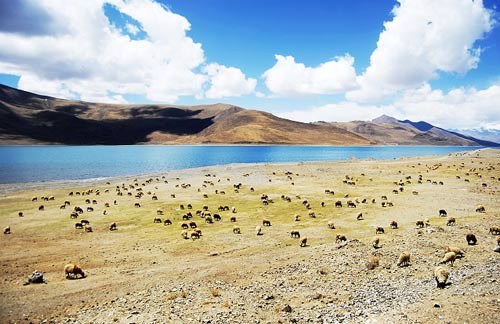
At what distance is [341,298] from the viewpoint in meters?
18.1

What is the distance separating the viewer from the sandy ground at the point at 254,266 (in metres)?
16.9

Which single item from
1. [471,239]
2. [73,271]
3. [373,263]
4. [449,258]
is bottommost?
[73,271]

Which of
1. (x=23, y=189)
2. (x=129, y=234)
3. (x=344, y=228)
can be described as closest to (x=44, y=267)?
(x=129, y=234)

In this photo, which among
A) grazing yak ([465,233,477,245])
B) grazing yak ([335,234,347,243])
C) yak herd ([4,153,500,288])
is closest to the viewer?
yak herd ([4,153,500,288])

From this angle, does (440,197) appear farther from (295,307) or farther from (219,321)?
(219,321)

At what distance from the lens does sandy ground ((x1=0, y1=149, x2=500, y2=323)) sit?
55.4ft

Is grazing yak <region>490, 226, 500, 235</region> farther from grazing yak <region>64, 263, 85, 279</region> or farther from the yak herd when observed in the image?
grazing yak <region>64, 263, 85, 279</region>

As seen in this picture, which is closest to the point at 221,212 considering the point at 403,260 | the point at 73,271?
the point at 73,271

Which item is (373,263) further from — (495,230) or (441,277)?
(495,230)

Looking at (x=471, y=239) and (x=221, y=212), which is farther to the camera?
(x=221, y=212)

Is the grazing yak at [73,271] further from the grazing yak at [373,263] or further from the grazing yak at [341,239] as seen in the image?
the grazing yak at [341,239]

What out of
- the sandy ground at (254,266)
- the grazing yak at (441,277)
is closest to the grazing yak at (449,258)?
the sandy ground at (254,266)

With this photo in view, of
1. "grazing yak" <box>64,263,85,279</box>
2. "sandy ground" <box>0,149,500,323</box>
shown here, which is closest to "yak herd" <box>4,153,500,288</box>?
"grazing yak" <box>64,263,85,279</box>

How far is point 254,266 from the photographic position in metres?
24.2
